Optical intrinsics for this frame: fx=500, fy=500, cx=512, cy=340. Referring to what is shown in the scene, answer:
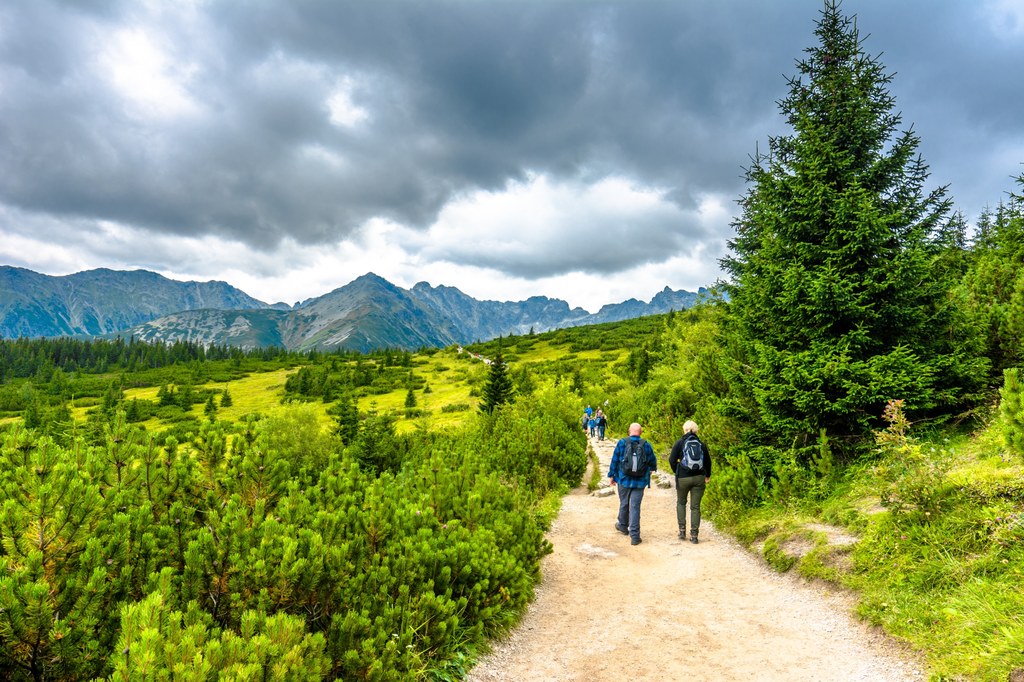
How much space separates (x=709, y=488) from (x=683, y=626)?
4.86 metres

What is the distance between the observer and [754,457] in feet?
33.2

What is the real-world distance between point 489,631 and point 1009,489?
6513 mm

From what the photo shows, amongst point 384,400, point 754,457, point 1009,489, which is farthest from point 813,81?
point 384,400

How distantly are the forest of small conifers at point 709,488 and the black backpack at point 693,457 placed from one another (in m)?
1.23

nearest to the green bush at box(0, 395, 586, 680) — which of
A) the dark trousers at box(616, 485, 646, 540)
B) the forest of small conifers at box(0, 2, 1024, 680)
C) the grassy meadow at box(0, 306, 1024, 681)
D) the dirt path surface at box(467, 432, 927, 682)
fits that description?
the forest of small conifers at box(0, 2, 1024, 680)

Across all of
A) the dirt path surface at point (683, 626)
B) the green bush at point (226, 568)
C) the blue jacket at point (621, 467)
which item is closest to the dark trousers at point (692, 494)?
the dirt path surface at point (683, 626)

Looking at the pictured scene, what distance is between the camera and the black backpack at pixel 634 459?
9.39 m

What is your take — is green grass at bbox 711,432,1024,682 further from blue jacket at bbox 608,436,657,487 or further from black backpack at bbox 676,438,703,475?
blue jacket at bbox 608,436,657,487

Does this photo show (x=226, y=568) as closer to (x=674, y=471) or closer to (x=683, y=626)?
(x=683, y=626)

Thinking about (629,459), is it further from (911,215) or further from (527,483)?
(911,215)

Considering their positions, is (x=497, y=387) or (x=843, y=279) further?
(x=497, y=387)

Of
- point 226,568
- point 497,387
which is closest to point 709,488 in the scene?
point 226,568

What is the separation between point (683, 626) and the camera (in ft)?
19.7

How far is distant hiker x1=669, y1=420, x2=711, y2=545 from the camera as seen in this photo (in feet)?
30.3
